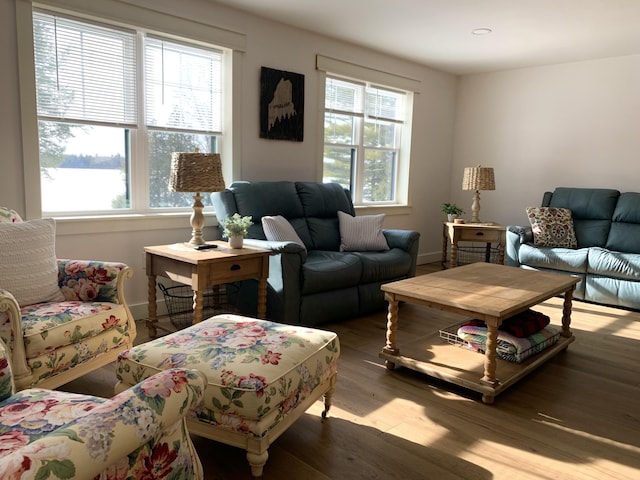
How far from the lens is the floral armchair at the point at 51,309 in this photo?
2004 millimetres

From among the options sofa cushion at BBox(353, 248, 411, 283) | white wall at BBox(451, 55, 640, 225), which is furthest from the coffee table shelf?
white wall at BBox(451, 55, 640, 225)

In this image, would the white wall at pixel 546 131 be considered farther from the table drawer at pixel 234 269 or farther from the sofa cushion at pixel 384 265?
the table drawer at pixel 234 269

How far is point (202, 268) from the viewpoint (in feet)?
9.27

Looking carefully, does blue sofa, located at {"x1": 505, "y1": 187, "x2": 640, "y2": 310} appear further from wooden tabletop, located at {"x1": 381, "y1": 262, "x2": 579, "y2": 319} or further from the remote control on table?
the remote control on table

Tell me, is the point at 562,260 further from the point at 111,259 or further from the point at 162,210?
the point at 111,259

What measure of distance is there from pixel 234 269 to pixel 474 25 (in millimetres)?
2902

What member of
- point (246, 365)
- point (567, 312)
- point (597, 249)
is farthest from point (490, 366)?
point (597, 249)

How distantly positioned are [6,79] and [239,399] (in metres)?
2.42

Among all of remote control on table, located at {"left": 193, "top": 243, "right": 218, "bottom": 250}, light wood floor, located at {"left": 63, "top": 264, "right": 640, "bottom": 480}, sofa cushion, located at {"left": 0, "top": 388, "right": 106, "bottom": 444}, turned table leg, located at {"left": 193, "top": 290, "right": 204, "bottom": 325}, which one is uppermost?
remote control on table, located at {"left": 193, "top": 243, "right": 218, "bottom": 250}

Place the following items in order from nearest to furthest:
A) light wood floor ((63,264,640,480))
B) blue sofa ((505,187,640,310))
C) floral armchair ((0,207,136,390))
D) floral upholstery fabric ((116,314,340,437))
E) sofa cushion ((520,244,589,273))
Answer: floral upholstery fabric ((116,314,340,437)) → light wood floor ((63,264,640,480)) → floral armchair ((0,207,136,390)) → blue sofa ((505,187,640,310)) → sofa cushion ((520,244,589,273))

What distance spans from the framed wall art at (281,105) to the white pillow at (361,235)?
91cm

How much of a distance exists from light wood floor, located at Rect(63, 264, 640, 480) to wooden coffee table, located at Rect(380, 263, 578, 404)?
9 centimetres

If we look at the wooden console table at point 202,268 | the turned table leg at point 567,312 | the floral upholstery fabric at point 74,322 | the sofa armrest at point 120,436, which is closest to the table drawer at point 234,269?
the wooden console table at point 202,268

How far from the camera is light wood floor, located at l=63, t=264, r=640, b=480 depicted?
189 centimetres
